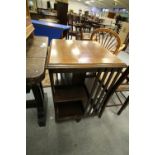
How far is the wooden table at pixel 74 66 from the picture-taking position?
2.60 ft

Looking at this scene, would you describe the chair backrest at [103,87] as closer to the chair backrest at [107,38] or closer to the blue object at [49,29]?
the chair backrest at [107,38]

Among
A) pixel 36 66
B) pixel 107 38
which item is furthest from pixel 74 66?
pixel 107 38

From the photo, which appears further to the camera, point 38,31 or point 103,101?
point 38,31

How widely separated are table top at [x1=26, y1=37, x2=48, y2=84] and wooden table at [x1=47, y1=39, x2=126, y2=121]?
0.20 feet

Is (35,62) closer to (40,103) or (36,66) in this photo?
(36,66)

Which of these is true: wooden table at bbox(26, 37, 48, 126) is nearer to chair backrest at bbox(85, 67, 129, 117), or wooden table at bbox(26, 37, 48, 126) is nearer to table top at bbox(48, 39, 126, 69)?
table top at bbox(48, 39, 126, 69)

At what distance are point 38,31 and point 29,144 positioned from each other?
6.51ft

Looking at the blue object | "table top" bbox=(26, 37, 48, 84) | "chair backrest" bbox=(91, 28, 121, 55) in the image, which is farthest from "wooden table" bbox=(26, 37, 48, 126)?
the blue object

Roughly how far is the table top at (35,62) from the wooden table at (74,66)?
0.06 m

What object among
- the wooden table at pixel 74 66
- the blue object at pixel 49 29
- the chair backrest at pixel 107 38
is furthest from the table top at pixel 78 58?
the blue object at pixel 49 29

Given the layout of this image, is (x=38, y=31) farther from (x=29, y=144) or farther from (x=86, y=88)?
(x=29, y=144)

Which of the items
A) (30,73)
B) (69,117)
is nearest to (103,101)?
(69,117)

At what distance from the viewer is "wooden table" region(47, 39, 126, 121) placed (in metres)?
0.79
